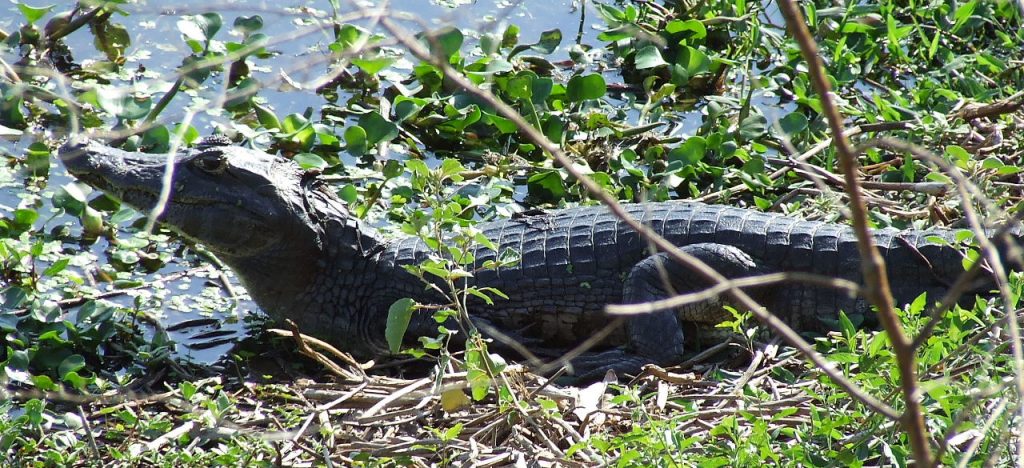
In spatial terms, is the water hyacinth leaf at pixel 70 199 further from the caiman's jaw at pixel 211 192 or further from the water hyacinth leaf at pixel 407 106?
the water hyacinth leaf at pixel 407 106

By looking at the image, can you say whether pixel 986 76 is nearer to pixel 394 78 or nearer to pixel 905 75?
pixel 905 75

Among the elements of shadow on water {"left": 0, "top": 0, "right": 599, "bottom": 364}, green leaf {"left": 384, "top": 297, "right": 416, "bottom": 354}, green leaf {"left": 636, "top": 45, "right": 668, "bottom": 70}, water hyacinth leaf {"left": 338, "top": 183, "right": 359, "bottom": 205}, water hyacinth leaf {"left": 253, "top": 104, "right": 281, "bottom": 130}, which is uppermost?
green leaf {"left": 384, "top": 297, "right": 416, "bottom": 354}

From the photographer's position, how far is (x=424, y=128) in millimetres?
5902

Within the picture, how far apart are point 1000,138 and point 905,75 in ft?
4.84

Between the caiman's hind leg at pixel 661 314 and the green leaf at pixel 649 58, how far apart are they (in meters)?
2.01

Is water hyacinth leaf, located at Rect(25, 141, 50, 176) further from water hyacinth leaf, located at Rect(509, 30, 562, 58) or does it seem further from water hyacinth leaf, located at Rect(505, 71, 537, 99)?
water hyacinth leaf, located at Rect(509, 30, 562, 58)

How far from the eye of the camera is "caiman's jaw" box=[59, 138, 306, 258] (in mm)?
4426

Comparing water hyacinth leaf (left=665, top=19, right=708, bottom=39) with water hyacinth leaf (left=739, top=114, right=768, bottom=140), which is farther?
water hyacinth leaf (left=665, top=19, right=708, bottom=39)

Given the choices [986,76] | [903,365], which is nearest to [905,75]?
[986,76]

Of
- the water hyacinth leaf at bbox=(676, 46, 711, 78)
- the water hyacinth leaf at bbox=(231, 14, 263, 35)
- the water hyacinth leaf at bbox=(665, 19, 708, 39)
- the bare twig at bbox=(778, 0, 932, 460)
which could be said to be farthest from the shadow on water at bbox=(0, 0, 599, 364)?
the bare twig at bbox=(778, 0, 932, 460)

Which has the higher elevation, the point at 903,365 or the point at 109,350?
the point at 903,365

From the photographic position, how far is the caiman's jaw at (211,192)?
14.5 feet

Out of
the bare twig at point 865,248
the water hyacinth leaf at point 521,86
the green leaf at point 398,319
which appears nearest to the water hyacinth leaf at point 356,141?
the water hyacinth leaf at point 521,86

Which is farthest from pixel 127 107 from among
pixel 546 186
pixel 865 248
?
pixel 865 248
